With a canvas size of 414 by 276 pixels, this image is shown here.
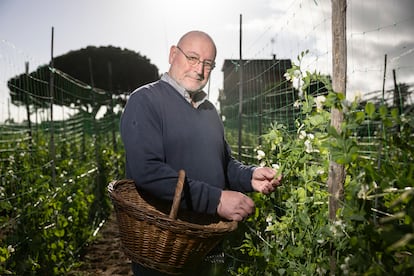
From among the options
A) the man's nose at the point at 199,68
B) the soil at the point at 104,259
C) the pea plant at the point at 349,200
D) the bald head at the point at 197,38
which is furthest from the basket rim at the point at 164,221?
the soil at the point at 104,259

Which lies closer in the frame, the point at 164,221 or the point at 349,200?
the point at 349,200

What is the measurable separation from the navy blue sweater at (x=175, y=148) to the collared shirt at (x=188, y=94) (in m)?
0.03

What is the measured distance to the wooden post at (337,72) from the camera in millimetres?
1774

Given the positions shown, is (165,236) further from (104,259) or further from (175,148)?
(104,259)

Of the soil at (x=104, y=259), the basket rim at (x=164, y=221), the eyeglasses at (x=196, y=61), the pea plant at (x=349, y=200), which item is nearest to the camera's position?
the pea plant at (x=349, y=200)

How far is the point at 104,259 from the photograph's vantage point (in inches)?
197

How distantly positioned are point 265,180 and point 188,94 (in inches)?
24.8

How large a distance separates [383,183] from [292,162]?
75 centimetres

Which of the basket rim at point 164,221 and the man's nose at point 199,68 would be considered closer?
the basket rim at point 164,221

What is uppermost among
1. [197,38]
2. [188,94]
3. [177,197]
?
[197,38]

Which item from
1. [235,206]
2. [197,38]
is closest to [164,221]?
[235,206]

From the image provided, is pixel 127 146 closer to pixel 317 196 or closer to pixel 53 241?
pixel 317 196

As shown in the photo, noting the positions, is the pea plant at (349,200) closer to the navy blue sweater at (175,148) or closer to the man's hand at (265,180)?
the man's hand at (265,180)

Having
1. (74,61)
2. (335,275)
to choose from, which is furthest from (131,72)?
(335,275)
